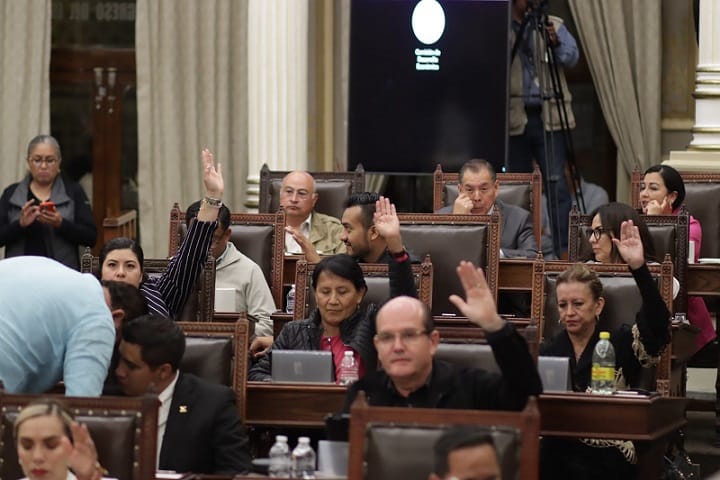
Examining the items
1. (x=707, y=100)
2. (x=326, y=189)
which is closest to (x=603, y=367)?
(x=326, y=189)

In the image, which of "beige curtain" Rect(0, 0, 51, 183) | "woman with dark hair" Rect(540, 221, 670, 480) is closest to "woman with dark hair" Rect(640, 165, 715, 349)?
"woman with dark hair" Rect(540, 221, 670, 480)

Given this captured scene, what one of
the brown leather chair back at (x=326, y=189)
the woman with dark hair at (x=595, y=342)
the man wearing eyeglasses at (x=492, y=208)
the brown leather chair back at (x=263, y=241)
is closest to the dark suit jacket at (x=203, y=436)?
the woman with dark hair at (x=595, y=342)

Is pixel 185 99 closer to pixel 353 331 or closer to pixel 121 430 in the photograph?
pixel 353 331

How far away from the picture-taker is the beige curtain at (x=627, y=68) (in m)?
10.5

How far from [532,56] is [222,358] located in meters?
4.89

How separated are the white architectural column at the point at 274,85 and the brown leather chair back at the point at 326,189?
1.09 metres

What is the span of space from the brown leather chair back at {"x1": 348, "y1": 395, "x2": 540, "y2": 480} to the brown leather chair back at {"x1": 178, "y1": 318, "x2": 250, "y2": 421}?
4.30 feet

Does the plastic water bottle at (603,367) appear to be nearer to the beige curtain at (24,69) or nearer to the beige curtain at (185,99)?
the beige curtain at (185,99)

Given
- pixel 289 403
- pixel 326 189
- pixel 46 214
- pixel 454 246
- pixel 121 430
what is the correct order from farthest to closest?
pixel 326 189, pixel 46 214, pixel 454 246, pixel 289 403, pixel 121 430

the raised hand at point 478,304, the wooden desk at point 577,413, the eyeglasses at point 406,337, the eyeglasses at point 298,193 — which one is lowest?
the wooden desk at point 577,413

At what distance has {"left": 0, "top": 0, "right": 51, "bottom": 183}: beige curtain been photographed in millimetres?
10688

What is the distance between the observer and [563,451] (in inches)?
218

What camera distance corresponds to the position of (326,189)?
8.37m

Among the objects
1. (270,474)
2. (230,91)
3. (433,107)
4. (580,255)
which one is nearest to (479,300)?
(270,474)
